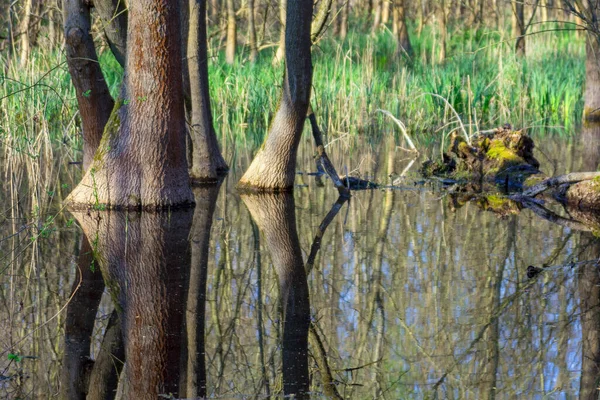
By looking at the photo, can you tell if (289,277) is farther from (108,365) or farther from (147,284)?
(108,365)

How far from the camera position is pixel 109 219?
26.6 ft

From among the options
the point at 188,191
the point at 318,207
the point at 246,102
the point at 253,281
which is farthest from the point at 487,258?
the point at 246,102

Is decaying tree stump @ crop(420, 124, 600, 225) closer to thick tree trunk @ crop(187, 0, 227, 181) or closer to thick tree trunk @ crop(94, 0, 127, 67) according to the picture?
thick tree trunk @ crop(187, 0, 227, 181)

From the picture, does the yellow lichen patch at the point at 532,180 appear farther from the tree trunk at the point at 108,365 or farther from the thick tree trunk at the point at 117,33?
the tree trunk at the point at 108,365

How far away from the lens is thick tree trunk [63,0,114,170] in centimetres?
911

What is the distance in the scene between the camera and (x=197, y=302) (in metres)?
5.63

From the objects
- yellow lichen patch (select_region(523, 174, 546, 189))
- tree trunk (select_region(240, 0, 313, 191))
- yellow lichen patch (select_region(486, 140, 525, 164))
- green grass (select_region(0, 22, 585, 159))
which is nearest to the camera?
tree trunk (select_region(240, 0, 313, 191))

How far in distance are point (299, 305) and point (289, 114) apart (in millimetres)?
3947

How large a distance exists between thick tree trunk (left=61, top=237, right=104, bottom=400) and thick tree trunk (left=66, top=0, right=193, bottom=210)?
1.58 meters

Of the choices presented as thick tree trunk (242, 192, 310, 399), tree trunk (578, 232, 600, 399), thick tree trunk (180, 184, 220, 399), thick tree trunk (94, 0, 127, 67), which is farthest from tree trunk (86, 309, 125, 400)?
thick tree trunk (94, 0, 127, 67)

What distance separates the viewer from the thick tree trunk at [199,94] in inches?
405

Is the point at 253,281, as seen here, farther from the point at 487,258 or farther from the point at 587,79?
the point at 587,79

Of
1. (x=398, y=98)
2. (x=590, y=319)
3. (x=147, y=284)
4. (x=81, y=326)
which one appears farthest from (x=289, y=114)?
(x=398, y=98)

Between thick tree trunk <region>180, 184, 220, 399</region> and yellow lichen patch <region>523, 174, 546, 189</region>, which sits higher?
yellow lichen patch <region>523, 174, 546, 189</region>
